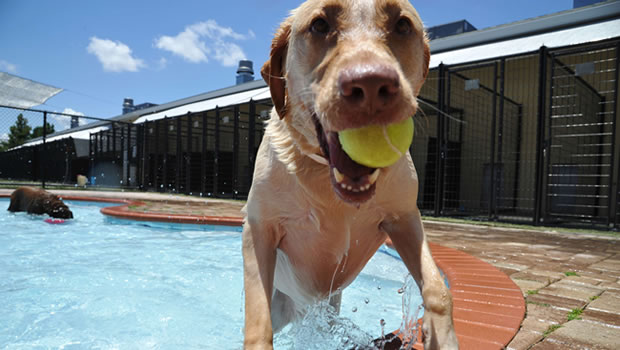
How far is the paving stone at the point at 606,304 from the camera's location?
214 centimetres

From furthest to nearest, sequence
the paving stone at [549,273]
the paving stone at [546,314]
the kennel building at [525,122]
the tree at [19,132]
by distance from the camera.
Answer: the tree at [19,132] → the kennel building at [525,122] → the paving stone at [549,273] → the paving stone at [546,314]

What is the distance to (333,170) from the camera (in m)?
1.34

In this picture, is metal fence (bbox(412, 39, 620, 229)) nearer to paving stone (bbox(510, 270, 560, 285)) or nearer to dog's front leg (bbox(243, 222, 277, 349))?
paving stone (bbox(510, 270, 560, 285))

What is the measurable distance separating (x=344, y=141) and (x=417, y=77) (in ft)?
1.90

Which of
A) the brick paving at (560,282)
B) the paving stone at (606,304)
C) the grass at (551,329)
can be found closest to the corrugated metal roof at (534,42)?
the brick paving at (560,282)

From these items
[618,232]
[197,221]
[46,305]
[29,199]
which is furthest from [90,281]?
[618,232]

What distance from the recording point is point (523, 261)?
11.8ft

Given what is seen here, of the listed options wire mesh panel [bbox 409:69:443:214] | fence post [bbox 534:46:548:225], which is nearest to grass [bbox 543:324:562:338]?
fence post [bbox 534:46:548:225]

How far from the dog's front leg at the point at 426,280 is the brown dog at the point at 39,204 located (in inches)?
288

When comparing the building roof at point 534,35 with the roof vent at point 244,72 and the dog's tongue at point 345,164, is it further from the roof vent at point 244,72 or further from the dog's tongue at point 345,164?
the roof vent at point 244,72

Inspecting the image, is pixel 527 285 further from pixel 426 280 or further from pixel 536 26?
pixel 536 26

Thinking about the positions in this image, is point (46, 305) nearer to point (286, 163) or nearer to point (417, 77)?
point (286, 163)

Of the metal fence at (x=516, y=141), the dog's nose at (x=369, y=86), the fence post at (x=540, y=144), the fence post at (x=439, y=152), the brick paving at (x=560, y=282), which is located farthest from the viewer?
the metal fence at (x=516, y=141)

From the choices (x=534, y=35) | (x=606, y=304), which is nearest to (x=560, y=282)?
(x=606, y=304)
